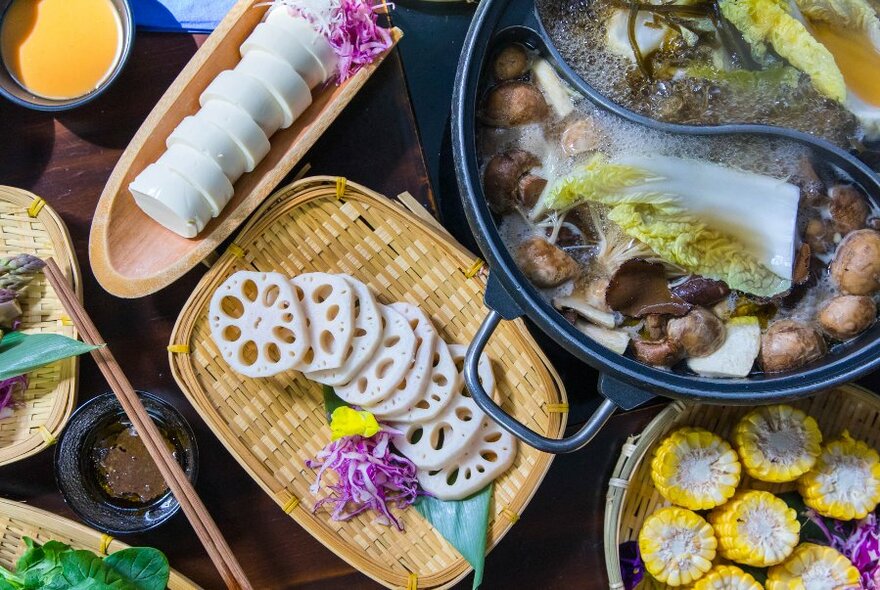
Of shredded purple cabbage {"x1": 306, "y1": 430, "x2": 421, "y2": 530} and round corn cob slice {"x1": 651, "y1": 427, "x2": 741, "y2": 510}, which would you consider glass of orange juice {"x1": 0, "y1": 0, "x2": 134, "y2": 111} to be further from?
round corn cob slice {"x1": 651, "y1": 427, "x2": 741, "y2": 510}

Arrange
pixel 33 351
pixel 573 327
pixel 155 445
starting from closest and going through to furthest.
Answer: pixel 573 327, pixel 33 351, pixel 155 445

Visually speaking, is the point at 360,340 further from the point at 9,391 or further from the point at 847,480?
the point at 847,480

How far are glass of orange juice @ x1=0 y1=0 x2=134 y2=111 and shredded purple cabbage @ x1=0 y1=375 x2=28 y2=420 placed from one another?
0.74m

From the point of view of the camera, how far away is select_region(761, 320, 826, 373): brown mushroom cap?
173 cm

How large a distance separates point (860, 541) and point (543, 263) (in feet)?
4.04

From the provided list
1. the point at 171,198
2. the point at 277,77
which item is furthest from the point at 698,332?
the point at 171,198

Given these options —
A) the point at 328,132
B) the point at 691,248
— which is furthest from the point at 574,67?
the point at 328,132

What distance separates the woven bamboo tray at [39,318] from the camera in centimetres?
200

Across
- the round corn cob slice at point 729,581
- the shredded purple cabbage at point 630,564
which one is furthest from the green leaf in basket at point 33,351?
the round corn cob slice at point 729,581

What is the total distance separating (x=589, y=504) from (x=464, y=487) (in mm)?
466

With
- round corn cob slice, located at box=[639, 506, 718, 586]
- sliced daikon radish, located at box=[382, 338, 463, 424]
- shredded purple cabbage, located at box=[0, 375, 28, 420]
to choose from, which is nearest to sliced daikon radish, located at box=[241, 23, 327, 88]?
sliced daikon radish, located at box=[382, 338, 463, 424]

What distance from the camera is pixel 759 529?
2014 millimetres

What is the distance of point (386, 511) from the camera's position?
1984mm

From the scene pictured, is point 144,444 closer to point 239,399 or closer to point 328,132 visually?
point 239,399
